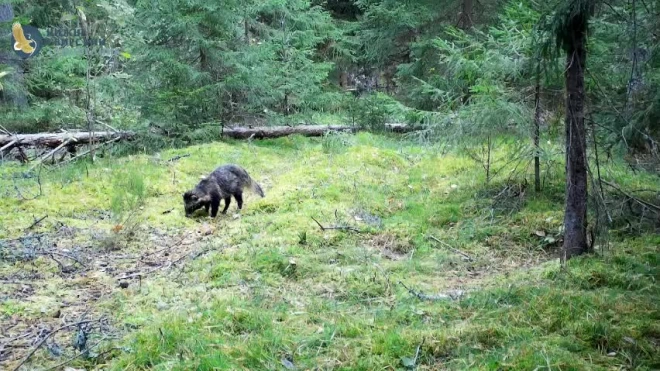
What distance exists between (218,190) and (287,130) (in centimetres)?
659

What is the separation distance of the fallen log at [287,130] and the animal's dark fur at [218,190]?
5328 millimetres

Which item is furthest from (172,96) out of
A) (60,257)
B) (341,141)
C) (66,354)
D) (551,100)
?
(66,354)

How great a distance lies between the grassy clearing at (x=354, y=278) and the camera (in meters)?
4.11

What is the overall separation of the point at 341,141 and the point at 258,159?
2190mm

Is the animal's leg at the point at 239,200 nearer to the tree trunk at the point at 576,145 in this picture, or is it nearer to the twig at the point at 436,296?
the twig at the point at 436,296

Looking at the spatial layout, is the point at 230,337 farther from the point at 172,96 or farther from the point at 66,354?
the point at 172,96

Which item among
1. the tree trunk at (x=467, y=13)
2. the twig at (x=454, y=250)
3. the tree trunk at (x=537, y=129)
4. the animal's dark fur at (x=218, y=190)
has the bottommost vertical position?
the twig at (x=454, y=250)

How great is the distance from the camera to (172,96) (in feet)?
42.1

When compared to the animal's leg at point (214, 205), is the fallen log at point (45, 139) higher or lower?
higher

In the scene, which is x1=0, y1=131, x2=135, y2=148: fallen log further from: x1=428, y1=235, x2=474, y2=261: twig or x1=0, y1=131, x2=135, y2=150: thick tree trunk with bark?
x1=428, y1=235, x2=474, y2=261: twig

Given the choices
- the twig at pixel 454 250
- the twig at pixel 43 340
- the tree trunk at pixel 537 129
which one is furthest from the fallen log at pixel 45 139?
the tree trunk at pixel 537 129

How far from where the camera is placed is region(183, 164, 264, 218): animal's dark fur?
8.62 m

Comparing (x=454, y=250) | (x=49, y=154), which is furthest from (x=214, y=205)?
(x=49, y=154)

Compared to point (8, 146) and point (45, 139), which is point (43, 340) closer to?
point (8, 146)
